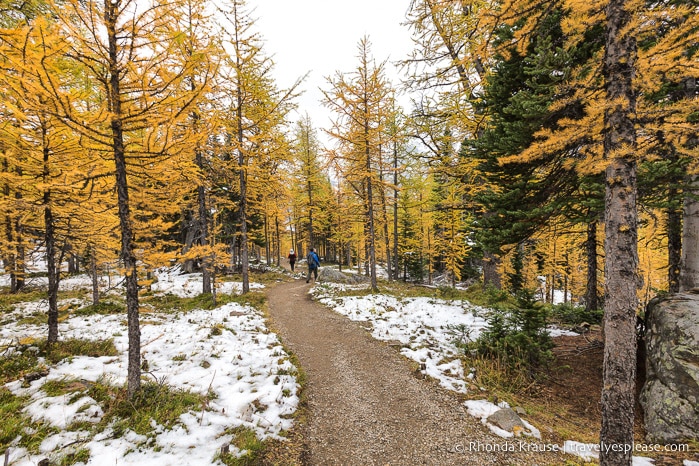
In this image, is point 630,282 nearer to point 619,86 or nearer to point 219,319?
point 619,86

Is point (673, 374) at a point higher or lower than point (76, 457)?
higher

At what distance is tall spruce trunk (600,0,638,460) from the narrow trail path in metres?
1.21

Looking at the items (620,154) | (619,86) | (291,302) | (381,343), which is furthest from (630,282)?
(291,302)

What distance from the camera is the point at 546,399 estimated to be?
5.65m

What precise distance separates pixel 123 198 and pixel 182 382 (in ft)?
12.4

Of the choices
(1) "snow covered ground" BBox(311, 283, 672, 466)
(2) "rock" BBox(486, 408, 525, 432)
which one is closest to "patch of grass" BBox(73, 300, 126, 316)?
(1) "snow covered ground" BBox(311, 283, 672, 466)

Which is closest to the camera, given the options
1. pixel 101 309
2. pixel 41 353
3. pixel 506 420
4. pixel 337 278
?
pixel 506 420

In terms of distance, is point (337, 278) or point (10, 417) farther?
point (337, 278)

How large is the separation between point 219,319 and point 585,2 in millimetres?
11339

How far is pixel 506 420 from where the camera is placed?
4.57 meters

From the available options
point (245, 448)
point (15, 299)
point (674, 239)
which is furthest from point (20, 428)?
point (674, 239)

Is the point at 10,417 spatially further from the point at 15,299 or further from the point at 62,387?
the point at 15,299

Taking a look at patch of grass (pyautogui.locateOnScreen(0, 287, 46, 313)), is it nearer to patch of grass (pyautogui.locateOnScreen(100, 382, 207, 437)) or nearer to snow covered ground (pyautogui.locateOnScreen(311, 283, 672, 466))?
patch of grass (pyautogui.locateOnScreen(100, 382, 207, 437))

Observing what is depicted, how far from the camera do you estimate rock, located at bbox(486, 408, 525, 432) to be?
4.45m
